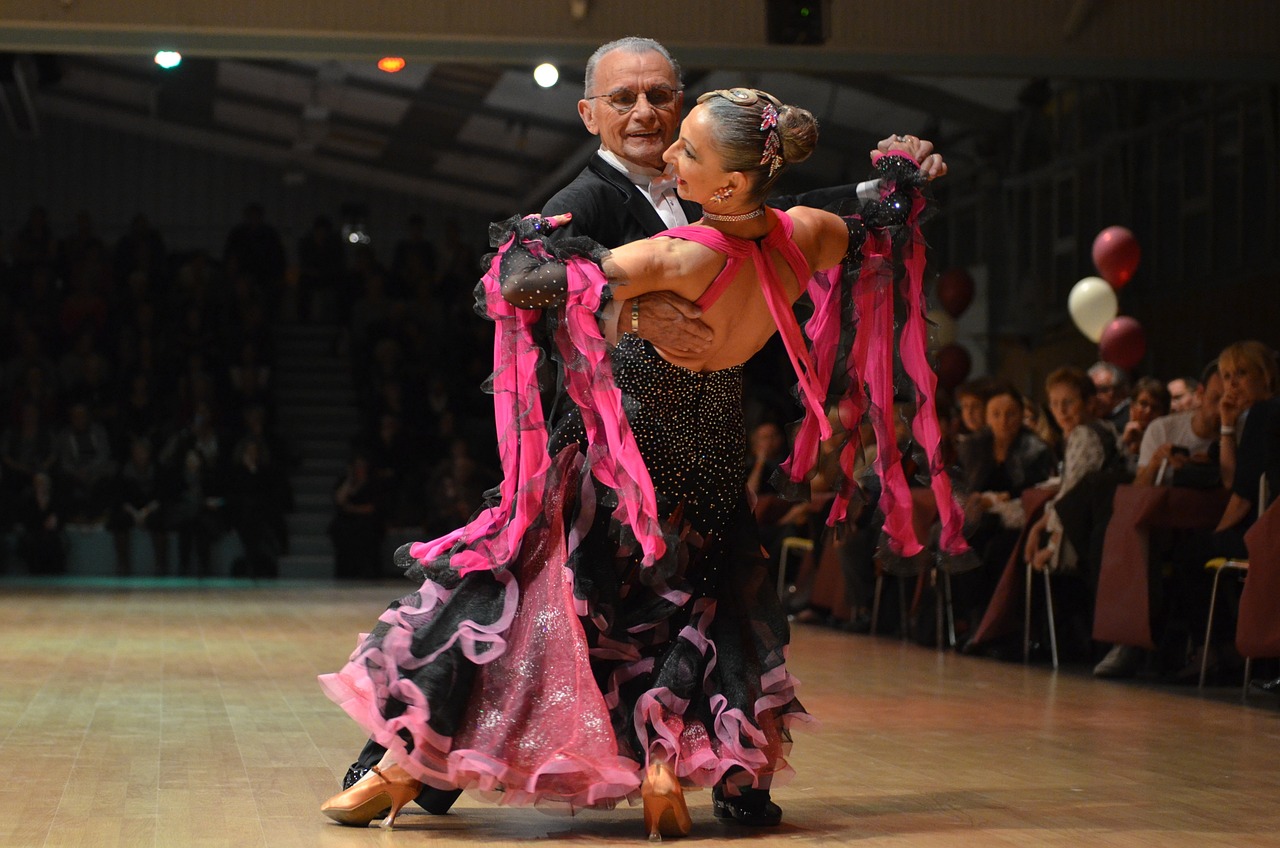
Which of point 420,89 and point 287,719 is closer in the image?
point 287,719

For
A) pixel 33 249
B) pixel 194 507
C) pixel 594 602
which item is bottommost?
pixel 194 507

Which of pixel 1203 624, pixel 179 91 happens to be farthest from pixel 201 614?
pixel 179 91

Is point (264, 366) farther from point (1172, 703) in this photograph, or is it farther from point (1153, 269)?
point (1172, 703)

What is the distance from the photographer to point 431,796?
10.4ft

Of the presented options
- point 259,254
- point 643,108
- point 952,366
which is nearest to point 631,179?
point 643,108

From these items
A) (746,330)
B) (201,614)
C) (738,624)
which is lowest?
(201,614)

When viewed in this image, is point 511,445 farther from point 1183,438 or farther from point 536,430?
point 1183,438

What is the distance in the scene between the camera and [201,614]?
896 centimetres

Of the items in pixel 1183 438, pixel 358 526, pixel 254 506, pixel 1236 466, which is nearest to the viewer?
pixel 1236 466

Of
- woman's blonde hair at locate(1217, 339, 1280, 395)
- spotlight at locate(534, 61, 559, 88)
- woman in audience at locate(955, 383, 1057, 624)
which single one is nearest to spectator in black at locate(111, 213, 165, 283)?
spotlight at locate(534, 61, 559, 88)

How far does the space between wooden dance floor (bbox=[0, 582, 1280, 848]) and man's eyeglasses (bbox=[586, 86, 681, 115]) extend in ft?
4.25

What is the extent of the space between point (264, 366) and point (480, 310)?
12.0m

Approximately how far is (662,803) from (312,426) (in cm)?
1305

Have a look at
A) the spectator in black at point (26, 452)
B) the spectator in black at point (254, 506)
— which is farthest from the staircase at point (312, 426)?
the spectator in black at point (26, 452)
